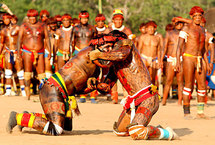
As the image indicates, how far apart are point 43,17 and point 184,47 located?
27.8 feet

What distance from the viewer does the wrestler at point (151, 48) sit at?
51.0ft

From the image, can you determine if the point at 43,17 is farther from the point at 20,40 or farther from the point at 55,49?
the point at 20,40

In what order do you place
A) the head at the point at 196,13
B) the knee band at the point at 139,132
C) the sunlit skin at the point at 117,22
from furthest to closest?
1. the sunlit skin at the point at 117,22
2. the head at the point at 196,13
3. the knee band at the point at 139,132

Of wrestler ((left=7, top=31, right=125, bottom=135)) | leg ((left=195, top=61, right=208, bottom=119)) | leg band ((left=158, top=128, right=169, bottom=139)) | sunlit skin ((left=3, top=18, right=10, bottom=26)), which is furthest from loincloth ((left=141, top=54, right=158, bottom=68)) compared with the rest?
leg band ((left=158, top=128, right=169, bottom=139))

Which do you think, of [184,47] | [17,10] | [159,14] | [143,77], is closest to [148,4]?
[159,14]

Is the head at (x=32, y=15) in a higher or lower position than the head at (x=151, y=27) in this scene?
higher

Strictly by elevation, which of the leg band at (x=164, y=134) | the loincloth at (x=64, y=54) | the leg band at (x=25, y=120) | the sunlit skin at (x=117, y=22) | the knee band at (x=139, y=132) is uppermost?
the sunlit skin at (x=117, y=22)

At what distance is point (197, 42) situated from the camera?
10.8 meters

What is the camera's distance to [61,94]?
7703 millimetres

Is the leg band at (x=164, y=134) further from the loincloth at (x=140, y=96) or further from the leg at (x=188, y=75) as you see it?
the leg at (x=188, y=75)

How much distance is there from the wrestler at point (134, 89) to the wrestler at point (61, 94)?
30 centimetres

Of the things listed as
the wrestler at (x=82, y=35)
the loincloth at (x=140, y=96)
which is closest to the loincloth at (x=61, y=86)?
the loincloth at (x=140, y=96)

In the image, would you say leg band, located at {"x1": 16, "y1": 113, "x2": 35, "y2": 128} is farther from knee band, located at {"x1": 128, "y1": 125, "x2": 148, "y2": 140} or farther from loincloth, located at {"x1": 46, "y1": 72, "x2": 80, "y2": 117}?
knee band, located at {"x1": 128, "y1": 125, "x2": 148, "y2": 140}

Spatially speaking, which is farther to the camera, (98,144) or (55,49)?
(55,49)
